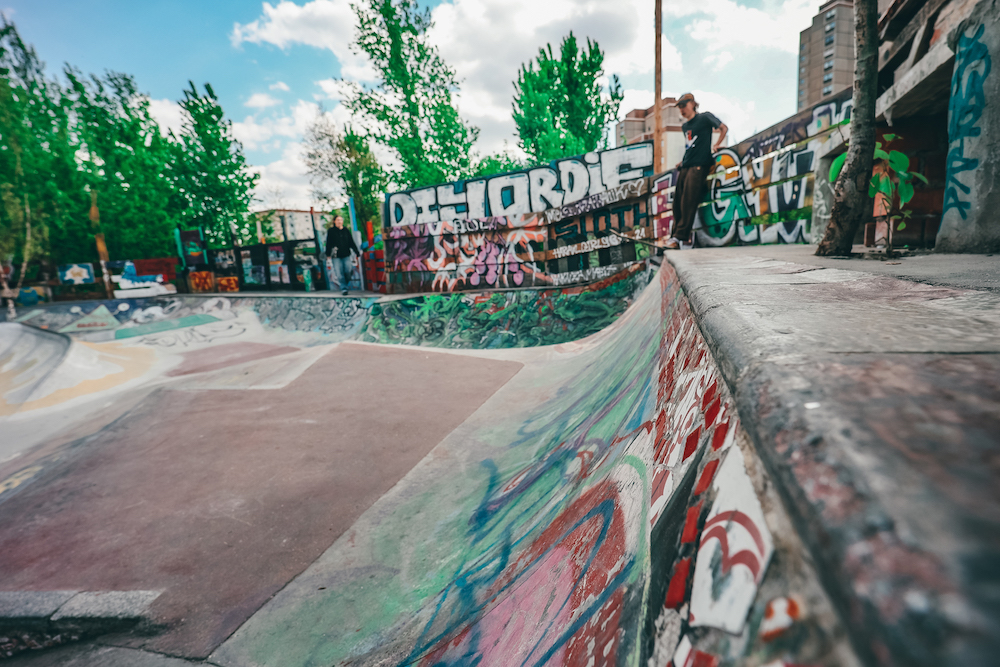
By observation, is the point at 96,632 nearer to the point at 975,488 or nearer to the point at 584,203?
the point at 975,488

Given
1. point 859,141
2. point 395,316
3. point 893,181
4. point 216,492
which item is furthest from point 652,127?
point 216,492

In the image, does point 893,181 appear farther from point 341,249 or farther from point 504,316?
point 341,249

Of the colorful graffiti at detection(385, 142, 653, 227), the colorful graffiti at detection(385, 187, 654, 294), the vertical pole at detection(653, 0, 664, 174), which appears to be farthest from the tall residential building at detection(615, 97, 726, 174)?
the colorful graffiti at detection(385, 187, 654, 294)

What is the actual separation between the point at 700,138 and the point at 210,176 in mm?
24130

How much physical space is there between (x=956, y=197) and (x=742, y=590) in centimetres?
461

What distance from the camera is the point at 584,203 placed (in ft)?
34.7

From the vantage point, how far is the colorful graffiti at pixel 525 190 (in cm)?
1124

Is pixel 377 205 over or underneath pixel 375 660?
over

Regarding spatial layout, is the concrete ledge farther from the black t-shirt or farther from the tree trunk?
the black t-shirt

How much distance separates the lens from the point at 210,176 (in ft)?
72.1

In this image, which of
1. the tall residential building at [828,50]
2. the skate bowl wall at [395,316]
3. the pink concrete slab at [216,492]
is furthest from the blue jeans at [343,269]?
the tall residential building at [828,50]

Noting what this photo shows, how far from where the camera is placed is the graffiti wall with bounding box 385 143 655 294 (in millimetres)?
10109

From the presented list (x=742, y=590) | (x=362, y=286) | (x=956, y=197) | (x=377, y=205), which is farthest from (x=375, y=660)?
(x=377, y=205)

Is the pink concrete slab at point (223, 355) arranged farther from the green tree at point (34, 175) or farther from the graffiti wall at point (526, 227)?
the green tree at point (34, 175)
